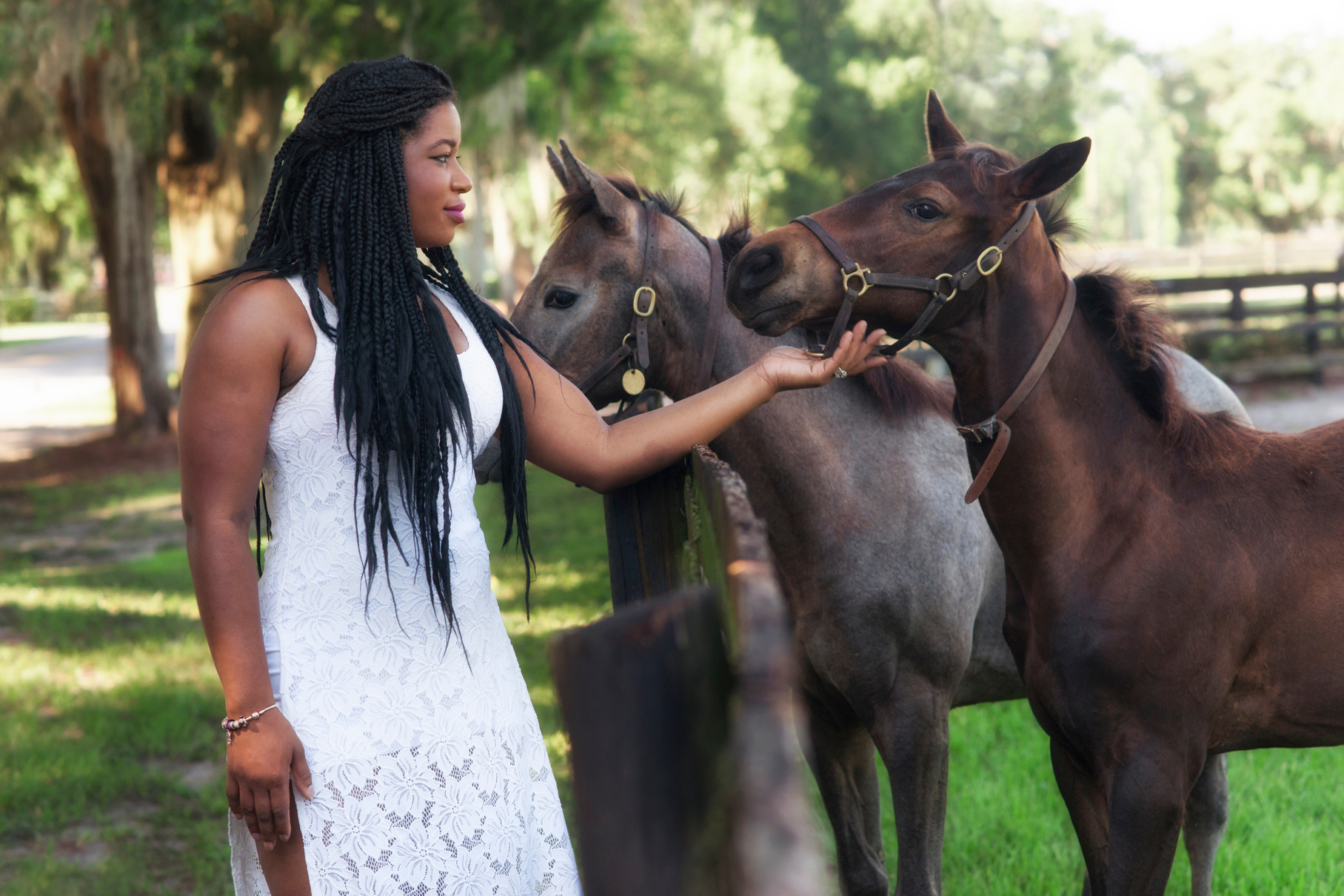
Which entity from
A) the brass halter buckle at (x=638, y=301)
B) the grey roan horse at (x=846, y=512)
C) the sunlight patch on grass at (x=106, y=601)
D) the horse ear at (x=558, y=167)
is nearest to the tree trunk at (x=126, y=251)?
the sunlight patch on grass at (x=106, y=601)

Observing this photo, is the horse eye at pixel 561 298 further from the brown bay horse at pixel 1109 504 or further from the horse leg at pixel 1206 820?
the horse leg at pixel 1206 820

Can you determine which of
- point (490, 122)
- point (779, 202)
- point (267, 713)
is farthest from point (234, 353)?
point (779, 202)

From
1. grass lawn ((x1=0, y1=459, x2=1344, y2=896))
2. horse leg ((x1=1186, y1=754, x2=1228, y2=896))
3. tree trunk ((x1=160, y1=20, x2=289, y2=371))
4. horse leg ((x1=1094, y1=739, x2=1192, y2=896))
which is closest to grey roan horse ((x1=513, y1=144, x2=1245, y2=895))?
grass lawn ((x1=0, y1=459, x2=1344, y2=896))

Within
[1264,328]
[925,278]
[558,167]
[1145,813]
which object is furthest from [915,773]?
[1264,328]

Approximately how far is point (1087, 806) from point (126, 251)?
14002mm

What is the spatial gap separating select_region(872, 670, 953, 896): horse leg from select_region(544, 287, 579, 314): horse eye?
1.39 m

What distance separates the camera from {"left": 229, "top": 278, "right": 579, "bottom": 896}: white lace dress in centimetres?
179

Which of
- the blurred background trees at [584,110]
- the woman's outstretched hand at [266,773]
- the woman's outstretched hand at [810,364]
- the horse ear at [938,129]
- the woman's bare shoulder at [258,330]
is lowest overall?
the woman's outstretched hand at [266,773]

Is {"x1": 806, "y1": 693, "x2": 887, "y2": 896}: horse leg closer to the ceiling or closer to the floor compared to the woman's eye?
closer to the floor

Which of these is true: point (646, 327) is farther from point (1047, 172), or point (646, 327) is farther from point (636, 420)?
point (1047, 172)

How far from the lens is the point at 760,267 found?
259 cm

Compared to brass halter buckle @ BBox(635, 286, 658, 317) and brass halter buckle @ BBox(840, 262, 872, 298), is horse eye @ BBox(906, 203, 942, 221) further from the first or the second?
brass halter buckle @ BBox(635, 286, 658, 317)

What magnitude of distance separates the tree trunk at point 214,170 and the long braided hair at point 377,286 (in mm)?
11680

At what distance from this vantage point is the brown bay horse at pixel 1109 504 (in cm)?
245
